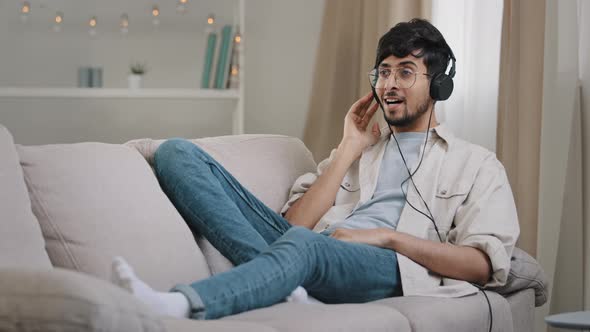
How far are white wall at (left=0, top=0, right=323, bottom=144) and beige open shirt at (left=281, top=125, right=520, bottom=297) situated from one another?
→ 181 cm

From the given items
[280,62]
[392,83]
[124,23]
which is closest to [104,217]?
[392,83]

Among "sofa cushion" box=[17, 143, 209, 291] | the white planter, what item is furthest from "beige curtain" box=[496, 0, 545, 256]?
the white planter

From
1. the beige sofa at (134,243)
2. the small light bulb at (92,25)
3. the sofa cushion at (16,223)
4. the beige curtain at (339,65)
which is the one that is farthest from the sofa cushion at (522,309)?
the small light bulb at (92,25)

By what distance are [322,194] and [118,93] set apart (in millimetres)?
1753

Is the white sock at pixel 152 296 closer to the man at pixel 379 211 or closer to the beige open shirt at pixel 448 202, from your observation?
the man at pixel 379 211

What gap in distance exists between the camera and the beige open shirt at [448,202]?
7.30 feet

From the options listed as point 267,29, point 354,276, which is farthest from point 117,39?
point 354,276

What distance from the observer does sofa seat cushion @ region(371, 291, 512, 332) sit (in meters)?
1.99

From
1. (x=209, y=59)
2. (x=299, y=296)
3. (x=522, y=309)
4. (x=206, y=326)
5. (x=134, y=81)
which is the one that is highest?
(x=209, y=59)

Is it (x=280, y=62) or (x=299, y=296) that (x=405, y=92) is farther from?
(x=280, y=62)

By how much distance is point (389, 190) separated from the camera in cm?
250

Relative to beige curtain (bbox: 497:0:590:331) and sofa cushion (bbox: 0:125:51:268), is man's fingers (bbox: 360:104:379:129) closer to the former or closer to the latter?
beige curtain (bbox: 497:0:590:331)

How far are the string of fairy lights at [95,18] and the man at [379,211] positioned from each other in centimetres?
178

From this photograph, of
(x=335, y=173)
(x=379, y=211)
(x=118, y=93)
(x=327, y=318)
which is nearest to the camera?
(x=327, y=318)
